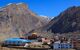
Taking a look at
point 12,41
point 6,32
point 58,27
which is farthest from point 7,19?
point 12,41

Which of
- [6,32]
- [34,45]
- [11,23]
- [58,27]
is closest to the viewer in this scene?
[34,45]

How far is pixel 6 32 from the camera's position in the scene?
17800 cm

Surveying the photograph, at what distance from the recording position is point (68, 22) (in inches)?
5207

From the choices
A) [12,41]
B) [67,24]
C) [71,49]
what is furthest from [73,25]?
[71,49]

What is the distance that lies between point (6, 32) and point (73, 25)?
212 feet

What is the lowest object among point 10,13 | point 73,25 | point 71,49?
point 71,49

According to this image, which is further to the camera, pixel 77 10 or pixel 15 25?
pixel 15 25

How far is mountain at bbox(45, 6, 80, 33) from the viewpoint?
4877 inches

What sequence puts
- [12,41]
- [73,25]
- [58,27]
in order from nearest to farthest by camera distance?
[12,41] < [73,25] < [58,27]

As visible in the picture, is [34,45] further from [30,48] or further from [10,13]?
[10,13]

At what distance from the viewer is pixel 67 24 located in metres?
132

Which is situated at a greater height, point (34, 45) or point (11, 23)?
point (11, 23)

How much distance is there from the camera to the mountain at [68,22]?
123875 mm

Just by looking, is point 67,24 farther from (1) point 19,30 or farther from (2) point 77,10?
(1) point 19,30
